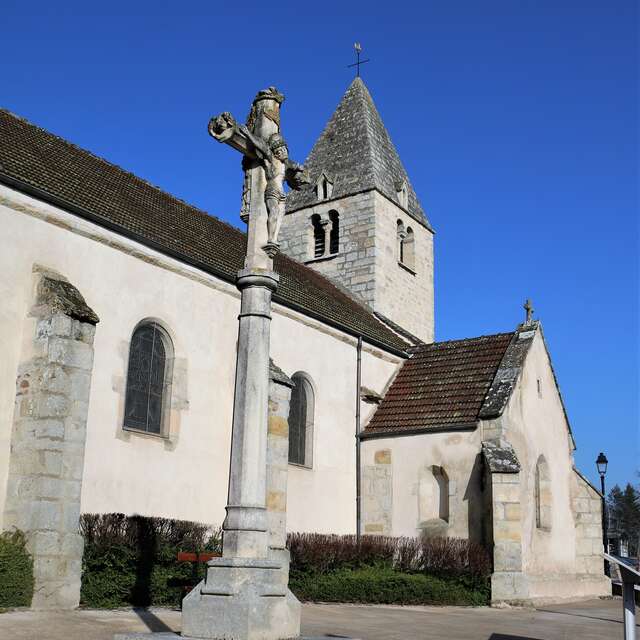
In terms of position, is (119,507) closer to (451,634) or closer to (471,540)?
(451,634)

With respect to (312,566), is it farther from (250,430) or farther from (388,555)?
(250,430)

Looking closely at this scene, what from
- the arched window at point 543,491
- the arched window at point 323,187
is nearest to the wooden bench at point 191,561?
the arched window at point 543,491

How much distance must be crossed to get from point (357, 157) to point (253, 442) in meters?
25.9

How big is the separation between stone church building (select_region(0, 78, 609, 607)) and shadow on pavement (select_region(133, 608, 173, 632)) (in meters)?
1.15

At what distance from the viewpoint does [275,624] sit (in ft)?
25.4

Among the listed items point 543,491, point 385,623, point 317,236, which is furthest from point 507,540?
point 317,236

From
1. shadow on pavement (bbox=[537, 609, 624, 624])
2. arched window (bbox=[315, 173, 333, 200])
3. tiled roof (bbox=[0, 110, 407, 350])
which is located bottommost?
shadow on pavement (bbox=[537, 609, 624, 624])

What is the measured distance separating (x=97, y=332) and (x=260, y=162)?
7559mm

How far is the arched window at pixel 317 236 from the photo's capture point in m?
32.8

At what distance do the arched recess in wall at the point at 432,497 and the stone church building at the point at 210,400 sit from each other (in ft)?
Answer: 0.20

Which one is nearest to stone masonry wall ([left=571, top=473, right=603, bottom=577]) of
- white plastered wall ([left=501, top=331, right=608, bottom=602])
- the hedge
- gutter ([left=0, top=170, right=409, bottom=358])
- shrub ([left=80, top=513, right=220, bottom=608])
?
white plastered wall ([left=501, top=331, right=608, bottom=602])

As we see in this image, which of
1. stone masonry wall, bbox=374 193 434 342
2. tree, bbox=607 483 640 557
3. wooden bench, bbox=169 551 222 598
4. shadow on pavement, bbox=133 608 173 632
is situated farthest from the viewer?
tree, bbox=607 483 640 557

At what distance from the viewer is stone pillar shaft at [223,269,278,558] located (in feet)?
26.6

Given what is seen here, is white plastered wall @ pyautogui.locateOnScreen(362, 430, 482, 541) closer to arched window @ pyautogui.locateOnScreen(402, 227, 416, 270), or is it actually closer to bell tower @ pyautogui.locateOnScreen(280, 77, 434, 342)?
bell tower @ pyautogui.locateOnScreen(280, 77, 434, 342)
